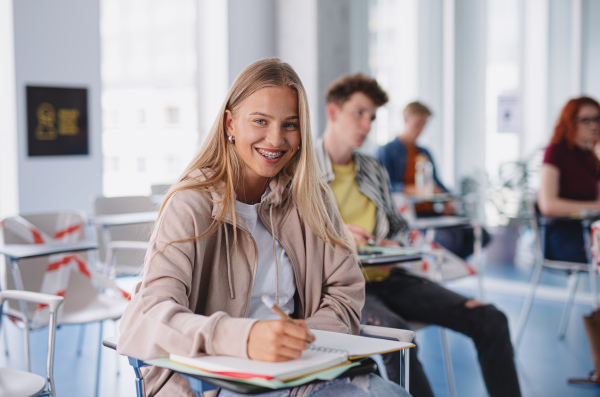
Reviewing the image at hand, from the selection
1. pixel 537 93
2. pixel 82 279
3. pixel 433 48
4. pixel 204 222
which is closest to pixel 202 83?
pixel 433 48

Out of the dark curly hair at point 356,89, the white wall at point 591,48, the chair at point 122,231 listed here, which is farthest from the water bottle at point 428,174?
the dark curly hair at point 356,89

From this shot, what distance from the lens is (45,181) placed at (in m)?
5.32

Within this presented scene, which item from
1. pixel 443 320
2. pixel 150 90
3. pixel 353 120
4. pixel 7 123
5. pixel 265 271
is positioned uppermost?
pixel 150 90

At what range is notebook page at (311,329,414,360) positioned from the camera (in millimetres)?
1269

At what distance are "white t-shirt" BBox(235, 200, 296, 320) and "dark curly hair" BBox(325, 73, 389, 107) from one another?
1.33m

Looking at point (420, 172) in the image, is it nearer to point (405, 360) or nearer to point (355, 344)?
point (405, 360)

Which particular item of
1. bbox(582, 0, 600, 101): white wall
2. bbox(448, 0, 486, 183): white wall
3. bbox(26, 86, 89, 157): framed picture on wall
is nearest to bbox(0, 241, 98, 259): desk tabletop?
bbox(26, 86, 89, 157): framed picture on wall

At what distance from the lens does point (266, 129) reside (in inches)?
63.1

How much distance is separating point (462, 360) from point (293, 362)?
2.80m

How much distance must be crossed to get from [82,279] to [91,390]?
1.85ft

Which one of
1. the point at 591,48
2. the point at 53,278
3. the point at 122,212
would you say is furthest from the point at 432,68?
the point at 53,278

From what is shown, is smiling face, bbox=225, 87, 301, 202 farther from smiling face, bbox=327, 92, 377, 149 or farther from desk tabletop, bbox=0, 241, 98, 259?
desk tabletop, bbox=0, 241, 98, 259

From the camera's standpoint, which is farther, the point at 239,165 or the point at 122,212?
the point at 122,212


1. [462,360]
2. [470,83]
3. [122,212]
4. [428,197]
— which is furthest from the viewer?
Answer: [470,83]
